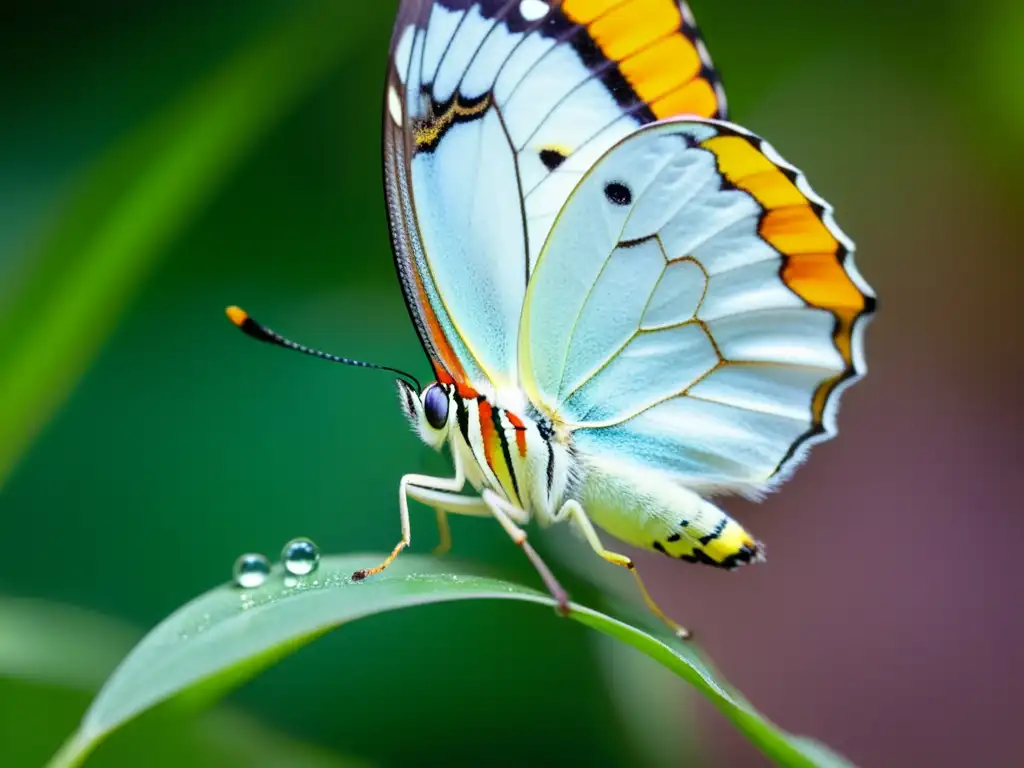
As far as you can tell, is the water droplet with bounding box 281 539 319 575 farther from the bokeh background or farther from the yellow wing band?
the yellow wing band

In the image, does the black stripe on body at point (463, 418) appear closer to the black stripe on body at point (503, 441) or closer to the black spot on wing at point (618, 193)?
the black stripe on body at point (503, 441)

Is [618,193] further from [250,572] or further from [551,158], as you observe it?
[250,572]

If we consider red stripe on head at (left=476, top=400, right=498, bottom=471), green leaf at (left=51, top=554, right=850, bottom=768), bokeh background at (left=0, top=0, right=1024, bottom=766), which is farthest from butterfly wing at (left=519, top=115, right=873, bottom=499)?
green leaf at (left=51, top=554, right=850, bottom=768)

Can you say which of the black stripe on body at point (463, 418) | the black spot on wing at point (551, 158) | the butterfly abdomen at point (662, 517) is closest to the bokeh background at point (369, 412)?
the butterfly abdomen at point (662, 517)

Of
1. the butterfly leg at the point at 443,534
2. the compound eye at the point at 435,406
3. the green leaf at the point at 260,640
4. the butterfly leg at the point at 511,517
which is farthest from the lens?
the butterfly leg at the point at 443,534

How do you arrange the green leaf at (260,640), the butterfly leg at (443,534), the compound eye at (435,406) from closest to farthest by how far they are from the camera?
the green leaf at (260,640) → the compound eye at (435,406) → the butterfly leg at (443,534)

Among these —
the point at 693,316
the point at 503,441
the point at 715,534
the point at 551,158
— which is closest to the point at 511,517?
the point at 503,441
